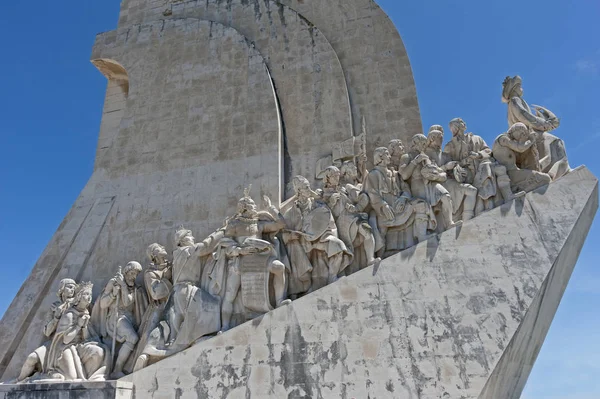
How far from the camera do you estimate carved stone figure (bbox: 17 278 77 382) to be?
6.19 meters

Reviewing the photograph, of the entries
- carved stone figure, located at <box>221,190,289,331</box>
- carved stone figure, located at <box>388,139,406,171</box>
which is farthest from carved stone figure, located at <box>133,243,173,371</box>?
carved stone figure, located at <box>388,139,406,171</box>

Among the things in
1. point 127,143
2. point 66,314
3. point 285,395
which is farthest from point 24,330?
point 285,395

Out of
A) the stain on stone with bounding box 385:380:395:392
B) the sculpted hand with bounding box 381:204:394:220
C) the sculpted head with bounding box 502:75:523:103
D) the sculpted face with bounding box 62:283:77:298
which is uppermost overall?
the sculpted head with bounding box 502:75:523:103

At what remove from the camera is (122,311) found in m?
6.59

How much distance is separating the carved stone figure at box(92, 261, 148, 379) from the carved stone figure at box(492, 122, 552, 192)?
18.3 ft

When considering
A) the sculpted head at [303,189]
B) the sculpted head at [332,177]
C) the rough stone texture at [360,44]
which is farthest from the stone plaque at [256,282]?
the rough stone texture at [360,44]

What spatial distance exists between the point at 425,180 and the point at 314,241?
1.79 metres

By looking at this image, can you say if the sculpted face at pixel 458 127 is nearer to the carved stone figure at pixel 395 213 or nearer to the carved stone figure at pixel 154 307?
the carved stone figure at pixel 395 213

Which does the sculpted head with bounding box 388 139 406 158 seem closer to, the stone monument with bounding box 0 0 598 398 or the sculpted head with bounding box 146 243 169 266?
the stone monument with bounding box 0 0 598 398

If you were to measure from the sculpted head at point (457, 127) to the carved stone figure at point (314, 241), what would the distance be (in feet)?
7.63

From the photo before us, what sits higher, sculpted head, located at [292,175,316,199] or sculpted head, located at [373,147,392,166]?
sculpted head, located at [373,147,392,166]

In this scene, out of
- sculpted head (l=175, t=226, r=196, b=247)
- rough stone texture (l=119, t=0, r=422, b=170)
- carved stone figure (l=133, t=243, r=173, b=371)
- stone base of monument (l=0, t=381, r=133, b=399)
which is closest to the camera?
stone base of monument (l=0, t=381, r=133, b=399)

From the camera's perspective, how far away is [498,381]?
519 centimetres

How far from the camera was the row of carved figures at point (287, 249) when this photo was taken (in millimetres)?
5996
